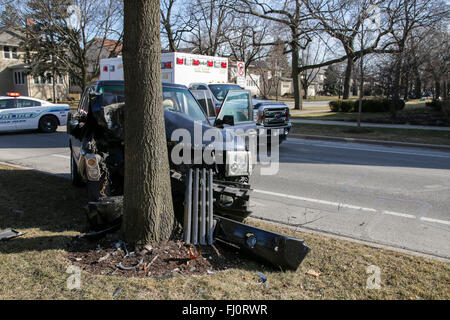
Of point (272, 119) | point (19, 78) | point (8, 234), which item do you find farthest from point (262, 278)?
point (19, 78)

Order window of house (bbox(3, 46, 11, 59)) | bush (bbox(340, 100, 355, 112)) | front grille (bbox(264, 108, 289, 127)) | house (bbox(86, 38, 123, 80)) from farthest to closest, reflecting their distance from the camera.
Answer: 1. window of house (bbox(3, 46, 11, 59))
2. house (bbox(86, 38, 123, 80))
3. bush (bbox(340, 100, 355, 112))
4. front grille (bbox(264, 108, 289, 127))

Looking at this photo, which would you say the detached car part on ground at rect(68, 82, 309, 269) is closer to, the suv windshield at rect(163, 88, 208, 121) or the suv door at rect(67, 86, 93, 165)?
the suv door at rect(67, 86, 93, 165)

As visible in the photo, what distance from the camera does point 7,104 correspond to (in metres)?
15.0

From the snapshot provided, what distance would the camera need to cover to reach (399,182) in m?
8.00

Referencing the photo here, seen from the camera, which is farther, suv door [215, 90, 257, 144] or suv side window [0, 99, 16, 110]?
suv side window [0, 99, 16, 110]

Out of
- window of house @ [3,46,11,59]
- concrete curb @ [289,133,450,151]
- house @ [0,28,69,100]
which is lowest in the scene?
concrete curb @ [289,133,450,151]

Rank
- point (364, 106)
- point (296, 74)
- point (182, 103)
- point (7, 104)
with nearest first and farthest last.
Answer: point (182, 103) → point (7, 104) → point (296, 74) → point (364, 106)

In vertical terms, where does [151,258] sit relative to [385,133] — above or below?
below

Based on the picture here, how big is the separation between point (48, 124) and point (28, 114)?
870 millimetres

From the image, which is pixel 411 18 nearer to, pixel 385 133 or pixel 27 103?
pixel 385 133

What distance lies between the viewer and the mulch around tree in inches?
144

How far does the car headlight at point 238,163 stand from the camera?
479cm

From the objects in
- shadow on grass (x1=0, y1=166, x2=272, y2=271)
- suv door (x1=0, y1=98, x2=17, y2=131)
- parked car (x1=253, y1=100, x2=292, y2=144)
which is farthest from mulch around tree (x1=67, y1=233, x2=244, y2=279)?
suv door (x1=0, y1=98, x2=17, y2=131)
